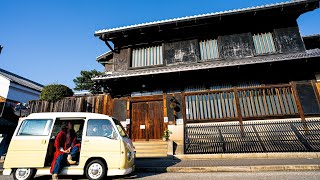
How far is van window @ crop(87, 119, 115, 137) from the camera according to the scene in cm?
536

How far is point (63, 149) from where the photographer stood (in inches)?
202

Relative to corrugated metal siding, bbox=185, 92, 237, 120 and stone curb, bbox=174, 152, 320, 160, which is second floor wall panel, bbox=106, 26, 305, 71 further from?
stone curb, bbox=174, 152, 320, 160

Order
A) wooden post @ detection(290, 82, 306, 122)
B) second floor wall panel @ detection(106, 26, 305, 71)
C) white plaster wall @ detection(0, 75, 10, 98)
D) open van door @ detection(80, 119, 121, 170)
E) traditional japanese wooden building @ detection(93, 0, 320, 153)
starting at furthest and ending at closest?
white plaster wall @ detection(0, 75, 10, 98) → second floor wall panel @ detection(106, 26, 305, 71) → traditional japanese wooden building @ detection(93, 0, 320, 153) → wooden post @ detection(290, 82, 306, 122) → open van door @ detection(80, 119, 121, 170)

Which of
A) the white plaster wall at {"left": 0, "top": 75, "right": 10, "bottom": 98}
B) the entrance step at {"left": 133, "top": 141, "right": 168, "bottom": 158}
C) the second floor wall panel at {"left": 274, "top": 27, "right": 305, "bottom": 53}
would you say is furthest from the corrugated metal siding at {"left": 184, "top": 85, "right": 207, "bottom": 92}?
the white plaster wall at {"left": 0, "top": 75, "right": 10, "bottom": 98}

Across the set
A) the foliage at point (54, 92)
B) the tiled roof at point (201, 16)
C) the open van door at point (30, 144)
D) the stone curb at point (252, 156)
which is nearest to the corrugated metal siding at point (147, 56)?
the tiled roof at point (201, 16)

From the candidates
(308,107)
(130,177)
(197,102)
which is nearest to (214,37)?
(197,102)

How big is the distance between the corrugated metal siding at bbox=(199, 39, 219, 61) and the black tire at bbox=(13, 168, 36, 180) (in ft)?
33.5

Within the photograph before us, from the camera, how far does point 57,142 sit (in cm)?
515

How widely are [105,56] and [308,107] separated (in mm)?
14289

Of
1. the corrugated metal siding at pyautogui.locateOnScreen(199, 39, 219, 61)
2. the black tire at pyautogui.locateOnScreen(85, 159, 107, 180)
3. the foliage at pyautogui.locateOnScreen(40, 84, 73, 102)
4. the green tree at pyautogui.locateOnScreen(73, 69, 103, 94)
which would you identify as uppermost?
the green tree at pyautogui.locateOnScreen(73, 69, 103, 94)

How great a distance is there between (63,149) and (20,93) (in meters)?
17.5

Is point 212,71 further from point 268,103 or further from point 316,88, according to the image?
point 316,88

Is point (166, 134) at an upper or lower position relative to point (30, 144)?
upper

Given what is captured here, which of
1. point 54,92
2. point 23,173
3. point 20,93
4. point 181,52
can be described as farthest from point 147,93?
point 20,93
